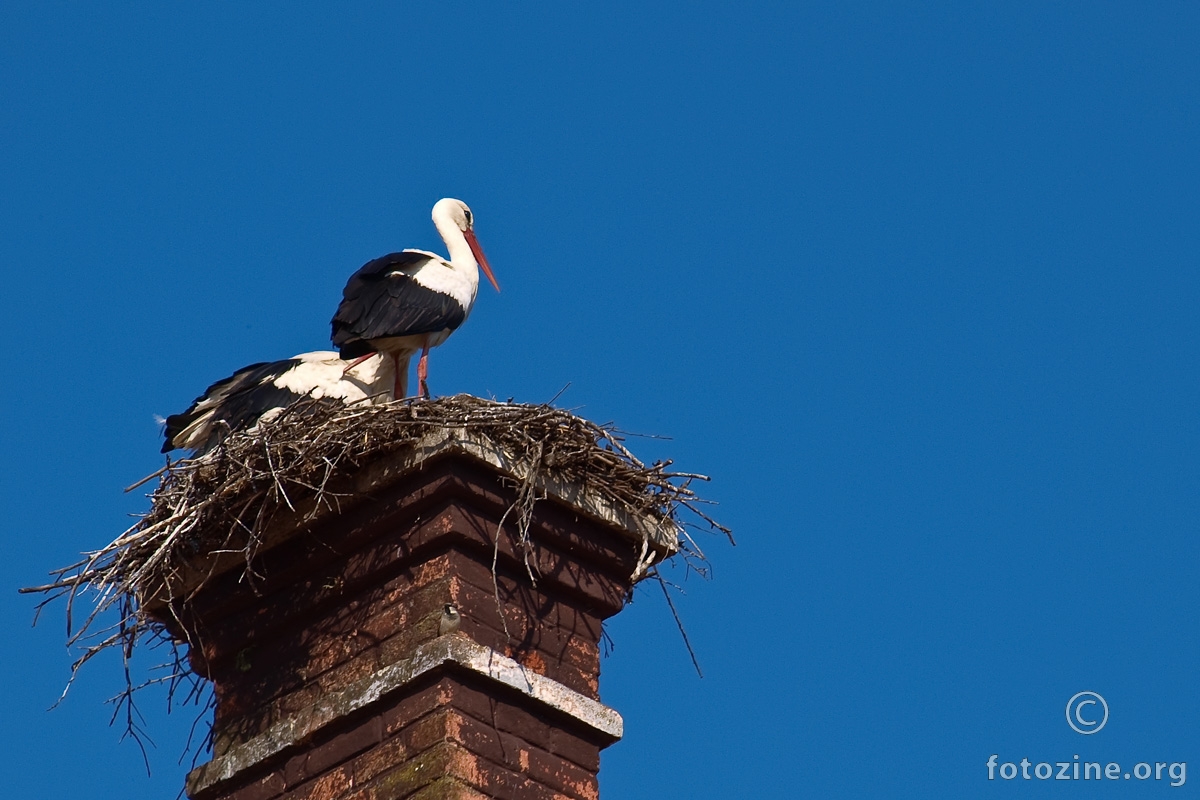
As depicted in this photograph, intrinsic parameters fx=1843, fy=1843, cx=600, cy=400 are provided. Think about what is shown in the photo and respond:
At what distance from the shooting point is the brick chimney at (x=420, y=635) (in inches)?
225

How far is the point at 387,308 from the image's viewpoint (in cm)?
937

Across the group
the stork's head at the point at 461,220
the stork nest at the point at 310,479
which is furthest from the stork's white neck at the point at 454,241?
the stork nest at the point at 310,479

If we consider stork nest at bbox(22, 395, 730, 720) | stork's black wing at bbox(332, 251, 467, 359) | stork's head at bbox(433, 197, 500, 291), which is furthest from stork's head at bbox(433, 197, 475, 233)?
stork nest at bbox(22, 395, 730, 720)

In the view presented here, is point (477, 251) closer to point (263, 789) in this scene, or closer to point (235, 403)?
point (235, 403)

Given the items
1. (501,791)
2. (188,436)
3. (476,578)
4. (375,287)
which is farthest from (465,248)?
(501,791)

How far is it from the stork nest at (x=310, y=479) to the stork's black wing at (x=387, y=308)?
235 cm

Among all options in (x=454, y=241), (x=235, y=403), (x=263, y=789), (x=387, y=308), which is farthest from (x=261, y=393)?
(x=263, y=789)

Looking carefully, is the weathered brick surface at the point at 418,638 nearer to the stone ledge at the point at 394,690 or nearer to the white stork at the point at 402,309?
the stone ledge at the point at 394,690

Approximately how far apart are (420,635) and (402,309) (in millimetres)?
3766

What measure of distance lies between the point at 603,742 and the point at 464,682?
616 millimetres

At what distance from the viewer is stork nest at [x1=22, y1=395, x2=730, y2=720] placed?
20.7ft

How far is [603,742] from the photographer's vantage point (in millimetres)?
6102

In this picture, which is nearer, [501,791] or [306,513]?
[501,791]

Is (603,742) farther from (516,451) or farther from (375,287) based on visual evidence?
(375,287)
